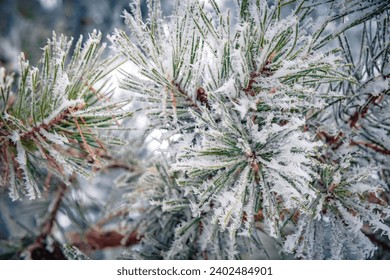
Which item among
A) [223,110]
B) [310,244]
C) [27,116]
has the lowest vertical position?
[310,244]

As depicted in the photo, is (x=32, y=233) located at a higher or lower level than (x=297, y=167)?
higher

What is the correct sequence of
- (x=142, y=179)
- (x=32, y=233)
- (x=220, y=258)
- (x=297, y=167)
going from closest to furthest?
(x=297, y=167) < (x=220, y=258) < (x=142, y=179) < (x=32, y=233)

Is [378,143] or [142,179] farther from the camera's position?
[142,179]

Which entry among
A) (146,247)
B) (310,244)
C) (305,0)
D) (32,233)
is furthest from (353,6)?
(32,233)

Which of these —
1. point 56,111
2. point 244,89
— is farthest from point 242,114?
point 56,111

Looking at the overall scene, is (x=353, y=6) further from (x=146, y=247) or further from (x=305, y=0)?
(x=146, y=247)

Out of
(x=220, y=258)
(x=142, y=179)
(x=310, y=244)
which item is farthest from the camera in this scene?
(x=142, y=179)

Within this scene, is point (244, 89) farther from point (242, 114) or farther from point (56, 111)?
point (56, 111)
